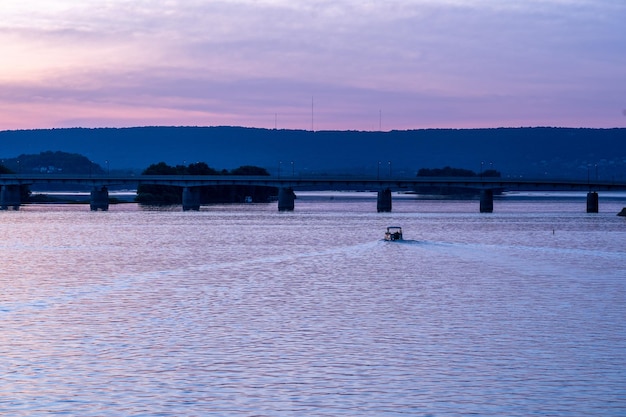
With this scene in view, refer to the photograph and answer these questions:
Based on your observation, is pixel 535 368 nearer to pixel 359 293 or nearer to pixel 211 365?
pixel 211 365

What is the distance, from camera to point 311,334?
41.2m

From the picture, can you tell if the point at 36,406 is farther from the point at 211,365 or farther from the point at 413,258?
the point at 413,258

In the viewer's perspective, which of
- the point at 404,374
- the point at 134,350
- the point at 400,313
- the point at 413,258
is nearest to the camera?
the point at 404,374

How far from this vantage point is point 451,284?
62000mm

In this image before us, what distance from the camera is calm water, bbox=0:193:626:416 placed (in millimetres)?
29609

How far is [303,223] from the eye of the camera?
152m

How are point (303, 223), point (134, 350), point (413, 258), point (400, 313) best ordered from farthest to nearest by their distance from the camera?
point (303, 223)
point (413, 258)
point (400, 313)
point (134, 350)

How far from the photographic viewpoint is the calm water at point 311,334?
29.6 metres

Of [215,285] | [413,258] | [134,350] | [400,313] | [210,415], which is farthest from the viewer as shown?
[413,258]

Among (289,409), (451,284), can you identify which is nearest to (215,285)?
(451,284)

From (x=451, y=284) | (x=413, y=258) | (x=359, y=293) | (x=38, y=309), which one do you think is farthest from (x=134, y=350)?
(x=413, y=258)

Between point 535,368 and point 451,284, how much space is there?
27837mm

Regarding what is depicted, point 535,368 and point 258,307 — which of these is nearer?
point 535,368

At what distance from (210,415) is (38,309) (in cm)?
2287
